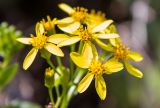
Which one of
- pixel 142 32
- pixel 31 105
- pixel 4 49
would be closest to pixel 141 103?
pixel 142 32

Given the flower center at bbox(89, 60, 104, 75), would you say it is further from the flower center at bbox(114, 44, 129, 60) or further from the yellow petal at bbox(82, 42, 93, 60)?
the flower center at bbox(114, 44, 129, 60)

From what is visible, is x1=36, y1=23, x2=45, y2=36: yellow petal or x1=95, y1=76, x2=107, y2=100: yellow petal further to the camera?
x1=36, y1=23, x2=45, y2=36: yellow petal

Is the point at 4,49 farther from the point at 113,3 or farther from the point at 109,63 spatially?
the point at 113,3

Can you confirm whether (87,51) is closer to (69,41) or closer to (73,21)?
(69,41)

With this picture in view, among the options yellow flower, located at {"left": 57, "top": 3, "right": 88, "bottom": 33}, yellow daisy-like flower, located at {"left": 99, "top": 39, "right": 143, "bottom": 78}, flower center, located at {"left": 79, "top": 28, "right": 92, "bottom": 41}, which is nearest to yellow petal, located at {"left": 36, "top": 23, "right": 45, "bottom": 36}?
yellow flower, located at {"left": 57, "top": 3, "right": 88, "bottom": 33}

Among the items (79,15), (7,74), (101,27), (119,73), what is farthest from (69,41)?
(119,73)
